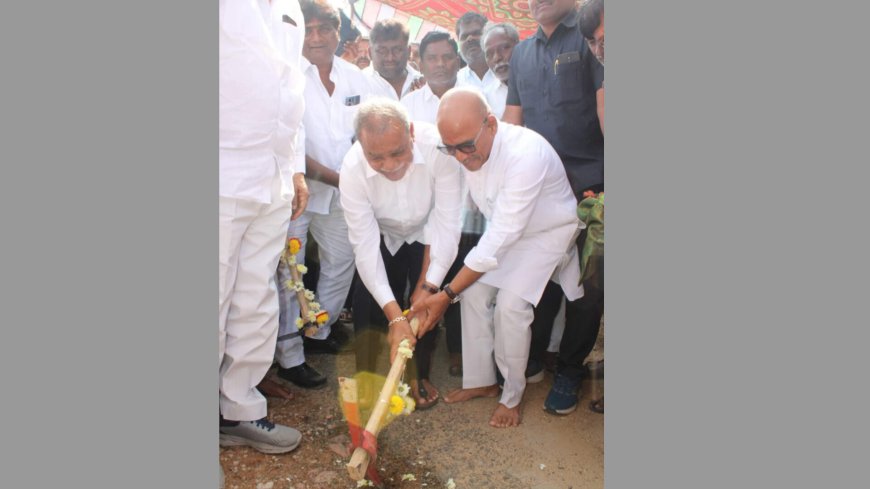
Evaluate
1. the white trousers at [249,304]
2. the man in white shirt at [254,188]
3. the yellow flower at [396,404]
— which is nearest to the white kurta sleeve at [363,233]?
the man in white shirt at [254,188]

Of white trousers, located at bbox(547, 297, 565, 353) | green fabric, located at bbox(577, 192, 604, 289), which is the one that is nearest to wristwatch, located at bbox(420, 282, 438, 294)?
white trousers, located at bbox(547, 297, 565, 353)

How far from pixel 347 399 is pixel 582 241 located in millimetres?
1707

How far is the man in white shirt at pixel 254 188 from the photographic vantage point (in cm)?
361

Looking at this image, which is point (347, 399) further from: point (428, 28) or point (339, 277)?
point (428, 28)

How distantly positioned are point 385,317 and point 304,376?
64 cm

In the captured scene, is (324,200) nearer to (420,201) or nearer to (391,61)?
(420,201)

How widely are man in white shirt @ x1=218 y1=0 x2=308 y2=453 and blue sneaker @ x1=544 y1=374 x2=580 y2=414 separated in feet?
5.09

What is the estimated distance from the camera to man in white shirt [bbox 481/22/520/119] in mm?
3969

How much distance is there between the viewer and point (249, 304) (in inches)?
151

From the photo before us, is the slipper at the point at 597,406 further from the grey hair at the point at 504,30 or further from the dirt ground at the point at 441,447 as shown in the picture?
the grey hair at the point at 504,30

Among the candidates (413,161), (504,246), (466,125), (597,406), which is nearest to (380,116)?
(413,161)

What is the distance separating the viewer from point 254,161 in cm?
369

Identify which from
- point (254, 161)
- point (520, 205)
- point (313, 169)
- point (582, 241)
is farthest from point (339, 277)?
point (582, 241)

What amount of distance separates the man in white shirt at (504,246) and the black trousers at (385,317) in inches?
7.9
